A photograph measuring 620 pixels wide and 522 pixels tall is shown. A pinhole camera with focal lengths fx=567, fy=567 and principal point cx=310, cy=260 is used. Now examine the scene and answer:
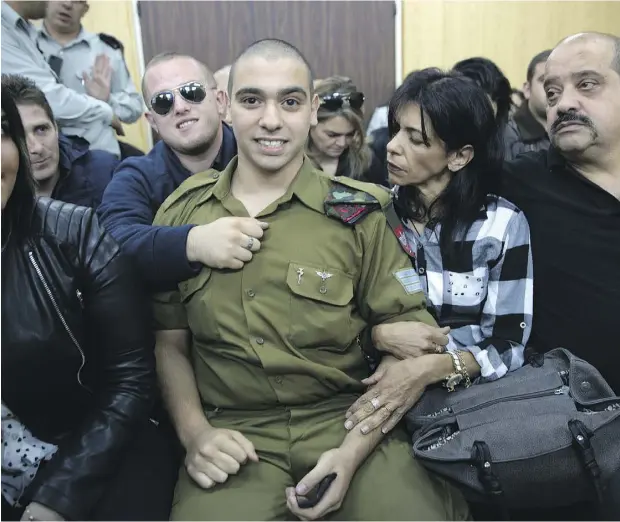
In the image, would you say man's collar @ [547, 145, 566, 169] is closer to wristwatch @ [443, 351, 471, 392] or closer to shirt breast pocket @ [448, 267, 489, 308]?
shirt breast pocket @ [448, 267, 489, 308]

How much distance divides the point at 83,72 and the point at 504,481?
2.62 m

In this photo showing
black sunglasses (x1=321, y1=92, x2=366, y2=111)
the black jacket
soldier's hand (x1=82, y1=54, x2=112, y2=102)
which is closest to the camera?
the black jacket

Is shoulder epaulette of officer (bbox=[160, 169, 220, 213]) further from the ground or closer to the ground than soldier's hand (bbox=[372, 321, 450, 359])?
further from the ground

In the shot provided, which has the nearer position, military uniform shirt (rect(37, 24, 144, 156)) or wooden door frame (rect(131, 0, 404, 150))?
military uniform shirt (rect(37, 24, 144, 156))

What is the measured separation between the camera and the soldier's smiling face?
1.38 m

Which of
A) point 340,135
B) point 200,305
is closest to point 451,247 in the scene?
point 200,305

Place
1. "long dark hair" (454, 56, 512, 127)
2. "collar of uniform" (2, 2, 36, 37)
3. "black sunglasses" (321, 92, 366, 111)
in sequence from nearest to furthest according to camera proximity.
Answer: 1. "long dark hair" (454, 56, 512, 127)
2. "collar of uniform" (2, 2, 36, 37)
3. "black sunglasses" (321, 92, 366, 111)

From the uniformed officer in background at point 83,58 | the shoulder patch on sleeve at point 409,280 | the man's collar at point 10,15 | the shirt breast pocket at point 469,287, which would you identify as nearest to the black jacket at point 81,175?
the uniformed officer in background at point 83,58

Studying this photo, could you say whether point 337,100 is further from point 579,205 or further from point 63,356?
point 63,356

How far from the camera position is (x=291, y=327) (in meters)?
1.35

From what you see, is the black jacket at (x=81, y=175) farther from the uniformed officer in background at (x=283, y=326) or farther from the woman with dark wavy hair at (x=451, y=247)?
the woman with dark wavy hair at (x=451, y=247)

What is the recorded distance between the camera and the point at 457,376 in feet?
4.53

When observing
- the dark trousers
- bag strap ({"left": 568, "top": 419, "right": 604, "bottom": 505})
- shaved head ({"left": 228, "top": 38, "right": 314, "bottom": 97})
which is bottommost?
the dark trousers

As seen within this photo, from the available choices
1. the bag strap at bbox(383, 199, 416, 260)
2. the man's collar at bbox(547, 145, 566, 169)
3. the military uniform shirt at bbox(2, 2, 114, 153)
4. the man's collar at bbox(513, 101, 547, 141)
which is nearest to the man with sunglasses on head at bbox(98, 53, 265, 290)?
the bag strap at bbox(383, 199, 416, 260)
